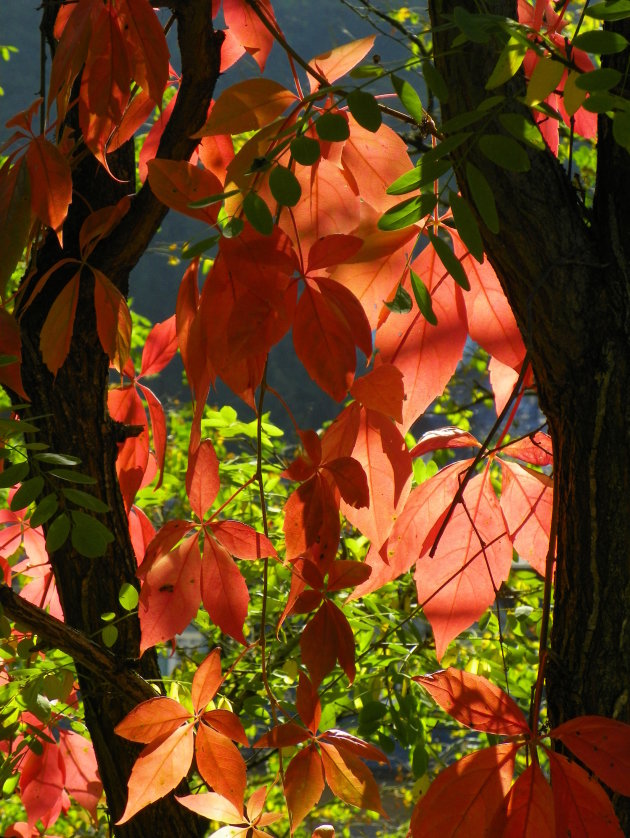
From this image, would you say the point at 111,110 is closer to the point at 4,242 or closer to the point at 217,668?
the point at 4,242

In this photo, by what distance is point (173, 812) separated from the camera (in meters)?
0.77

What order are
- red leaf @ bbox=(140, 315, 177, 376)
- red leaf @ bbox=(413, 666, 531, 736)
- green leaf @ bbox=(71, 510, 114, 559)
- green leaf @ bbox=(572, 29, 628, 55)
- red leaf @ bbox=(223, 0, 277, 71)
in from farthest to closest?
1. red leaf @ bbox=(140, 315, 177, 376)
2. red leaf @ bbox=(223, 0, 277, 71)
3. green leaf @ bbox=(71, 510, 114, 559)
4. red leaf @ bbox=(413, 666, 531, 736)
5. green leaf @ bbox=(572, 29, 628, 55)

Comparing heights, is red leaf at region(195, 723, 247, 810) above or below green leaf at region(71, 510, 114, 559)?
below

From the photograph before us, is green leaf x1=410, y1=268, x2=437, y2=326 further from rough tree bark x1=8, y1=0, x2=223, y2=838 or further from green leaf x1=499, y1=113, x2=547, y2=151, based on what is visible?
rough tree bark x1=8, y1=0, x2=223, y2=838

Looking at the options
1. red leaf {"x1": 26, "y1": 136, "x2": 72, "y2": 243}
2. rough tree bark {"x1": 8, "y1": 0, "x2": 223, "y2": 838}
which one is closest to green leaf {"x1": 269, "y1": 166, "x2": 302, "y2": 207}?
red leaf {"x1": 26, "y1": 136, "x2": 72, "y2": 243}

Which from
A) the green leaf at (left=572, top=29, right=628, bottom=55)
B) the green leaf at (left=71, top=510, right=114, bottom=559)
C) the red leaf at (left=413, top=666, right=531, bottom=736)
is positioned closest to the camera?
the green leaf at (left=572, top=29, right=628, bottom=55)

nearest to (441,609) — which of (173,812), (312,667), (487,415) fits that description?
(312,667)

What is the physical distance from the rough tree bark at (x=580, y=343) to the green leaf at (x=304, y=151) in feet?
0.39

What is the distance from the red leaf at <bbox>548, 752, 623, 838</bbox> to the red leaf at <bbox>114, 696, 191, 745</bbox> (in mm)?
271

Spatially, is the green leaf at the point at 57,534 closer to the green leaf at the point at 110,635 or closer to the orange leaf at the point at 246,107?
the green leaf at the point at 110,635

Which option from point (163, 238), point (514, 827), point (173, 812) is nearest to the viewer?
point (514, 827)

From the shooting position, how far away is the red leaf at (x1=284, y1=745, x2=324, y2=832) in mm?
583

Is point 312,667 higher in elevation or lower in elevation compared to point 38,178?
lower

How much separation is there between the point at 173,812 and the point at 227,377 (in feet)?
1.58
